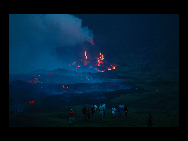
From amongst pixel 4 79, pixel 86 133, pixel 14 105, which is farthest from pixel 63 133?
pixel 14 105

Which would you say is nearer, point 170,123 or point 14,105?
point 170,123

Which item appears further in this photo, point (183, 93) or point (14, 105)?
point (14, 105)

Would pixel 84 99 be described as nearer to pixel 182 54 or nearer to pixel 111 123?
pixel 111 123

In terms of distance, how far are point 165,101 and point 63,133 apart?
28901mm

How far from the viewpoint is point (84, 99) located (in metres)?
42.7

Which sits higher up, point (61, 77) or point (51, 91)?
point (61, 77)

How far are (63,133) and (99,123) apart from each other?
6112 mm

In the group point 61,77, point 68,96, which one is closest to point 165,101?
point 68,96

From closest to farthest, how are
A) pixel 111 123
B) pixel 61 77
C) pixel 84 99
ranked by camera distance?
pixel 111 123 < pixel 84 99 < pixel 61 77

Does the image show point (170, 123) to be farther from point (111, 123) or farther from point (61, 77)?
point (61, 77)

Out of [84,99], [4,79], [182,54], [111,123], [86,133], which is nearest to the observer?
[86,133]

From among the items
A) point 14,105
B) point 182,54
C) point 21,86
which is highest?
point 182,54

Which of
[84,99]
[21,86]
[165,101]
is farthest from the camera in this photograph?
[21,86]

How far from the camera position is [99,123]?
1956 centimetres
